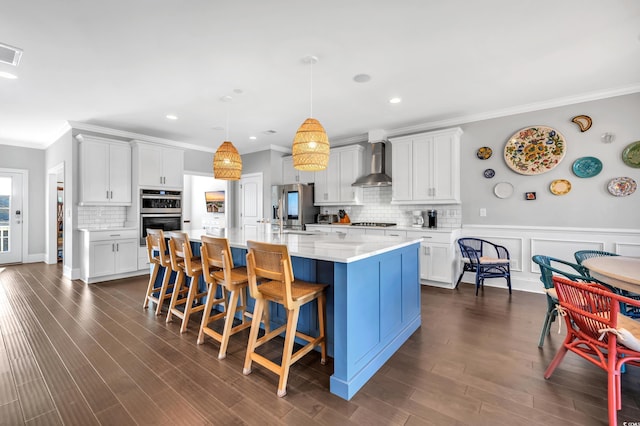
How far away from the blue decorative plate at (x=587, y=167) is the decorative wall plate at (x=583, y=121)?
400mm

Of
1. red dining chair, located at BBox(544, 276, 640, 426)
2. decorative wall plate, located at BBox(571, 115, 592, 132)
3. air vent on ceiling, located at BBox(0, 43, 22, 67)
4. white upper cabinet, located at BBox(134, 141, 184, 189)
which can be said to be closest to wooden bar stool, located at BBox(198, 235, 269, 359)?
red dining chair, located at BBox(544, 276, 640, 426)

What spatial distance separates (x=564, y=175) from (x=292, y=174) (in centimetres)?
483

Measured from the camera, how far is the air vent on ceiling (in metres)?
2.63

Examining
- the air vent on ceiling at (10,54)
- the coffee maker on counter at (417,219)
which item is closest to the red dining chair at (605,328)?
the coffee maker on counter at (417,219)

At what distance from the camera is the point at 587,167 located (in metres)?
3.79

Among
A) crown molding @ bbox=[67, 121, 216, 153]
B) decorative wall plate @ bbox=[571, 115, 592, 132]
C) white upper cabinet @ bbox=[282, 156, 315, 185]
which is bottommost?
white upper cabinet @ bbox=[282, 156, 315, 185]

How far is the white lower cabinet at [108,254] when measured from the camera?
4758 mm

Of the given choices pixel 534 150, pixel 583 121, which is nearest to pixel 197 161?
pixel 534 150

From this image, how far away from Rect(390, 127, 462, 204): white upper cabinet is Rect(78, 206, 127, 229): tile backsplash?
5.23 meters

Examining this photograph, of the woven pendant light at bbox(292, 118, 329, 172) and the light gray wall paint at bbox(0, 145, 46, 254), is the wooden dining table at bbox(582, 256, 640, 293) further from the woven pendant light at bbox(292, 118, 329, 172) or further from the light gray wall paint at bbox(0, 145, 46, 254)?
the light gray wall paint at bbox(0, 145, 46, 254)

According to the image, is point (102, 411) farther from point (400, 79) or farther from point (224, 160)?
point (400, 79)

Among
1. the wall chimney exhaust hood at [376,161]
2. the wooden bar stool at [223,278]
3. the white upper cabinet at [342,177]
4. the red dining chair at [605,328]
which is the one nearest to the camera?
the red dining chair at [605,328]

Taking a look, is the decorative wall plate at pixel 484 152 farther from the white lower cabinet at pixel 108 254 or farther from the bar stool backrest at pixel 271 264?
the white lower cabinet at pixel 108 254

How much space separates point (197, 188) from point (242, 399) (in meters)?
8.66
